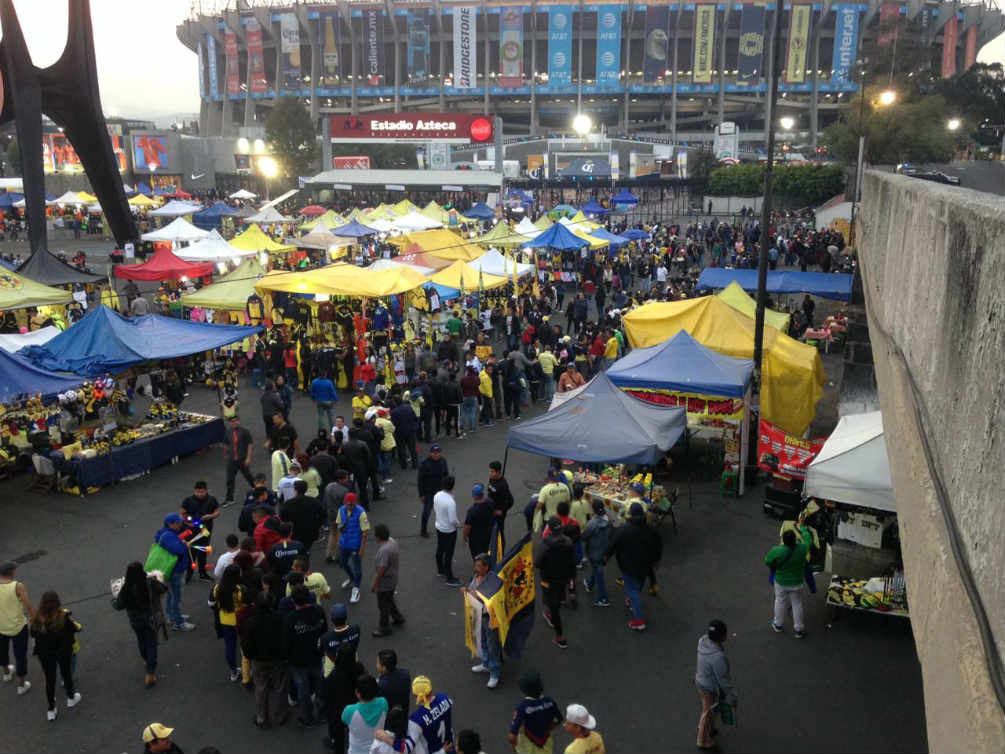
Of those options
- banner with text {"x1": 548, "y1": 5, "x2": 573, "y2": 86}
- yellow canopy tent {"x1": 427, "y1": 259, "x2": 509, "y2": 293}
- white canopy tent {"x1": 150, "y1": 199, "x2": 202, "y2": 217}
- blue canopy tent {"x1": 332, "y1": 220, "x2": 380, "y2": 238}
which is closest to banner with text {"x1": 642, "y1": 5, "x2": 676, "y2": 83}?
banner with text {"x1": 548, "y1": 5, "x2": 573, "y2": 86}

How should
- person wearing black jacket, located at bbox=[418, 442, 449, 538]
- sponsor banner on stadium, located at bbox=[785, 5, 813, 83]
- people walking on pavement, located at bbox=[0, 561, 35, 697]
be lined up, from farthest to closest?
sponsor banner on stadium, located at bbox=[785, 5, 813, 83], person wearing black jacket, located at bbox=[418, 442, 449, 538], people walking on pavement, located at bbox=[0, 561, 35, 697]

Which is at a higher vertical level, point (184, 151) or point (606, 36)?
point (606, 36)

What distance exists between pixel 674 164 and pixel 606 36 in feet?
117

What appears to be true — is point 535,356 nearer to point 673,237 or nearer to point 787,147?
point 673,237

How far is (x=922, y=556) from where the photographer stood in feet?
9.40

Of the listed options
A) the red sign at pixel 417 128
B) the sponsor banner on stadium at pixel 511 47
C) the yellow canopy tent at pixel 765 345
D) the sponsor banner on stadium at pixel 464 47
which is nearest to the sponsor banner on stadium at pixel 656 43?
the sponsor banner on stadium at pixel 511 47

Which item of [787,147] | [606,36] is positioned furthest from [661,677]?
[606,36]

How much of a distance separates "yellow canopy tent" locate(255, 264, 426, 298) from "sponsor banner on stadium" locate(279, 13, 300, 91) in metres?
84.2

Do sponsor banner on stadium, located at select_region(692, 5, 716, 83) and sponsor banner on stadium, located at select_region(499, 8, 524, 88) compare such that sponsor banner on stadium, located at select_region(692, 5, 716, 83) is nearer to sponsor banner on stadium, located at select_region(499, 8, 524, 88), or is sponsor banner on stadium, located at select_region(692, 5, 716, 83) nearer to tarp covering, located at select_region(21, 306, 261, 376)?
sponsor banner on stadium, located at select_region(499, 8, 524, 88)

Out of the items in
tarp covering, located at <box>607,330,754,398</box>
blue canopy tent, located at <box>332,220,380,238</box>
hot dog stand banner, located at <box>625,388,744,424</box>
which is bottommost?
hot dog stand banner, located at <box>625,388,744,424</box>

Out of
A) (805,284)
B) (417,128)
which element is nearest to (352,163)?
(417,128)

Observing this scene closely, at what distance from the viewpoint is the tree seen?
217ft

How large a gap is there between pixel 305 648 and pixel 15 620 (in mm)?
2598

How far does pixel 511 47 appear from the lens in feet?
297
